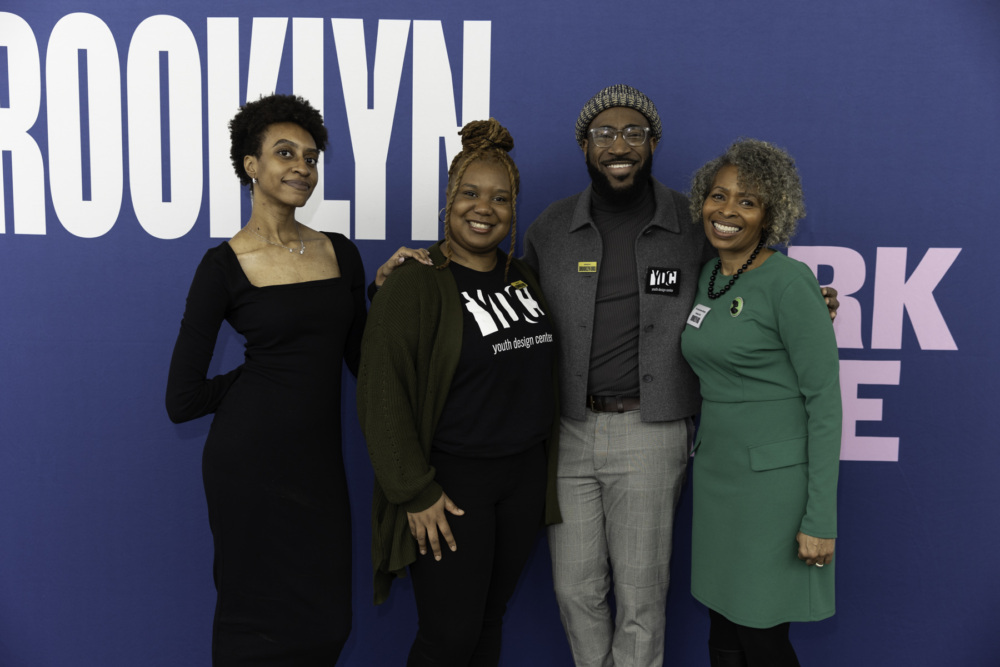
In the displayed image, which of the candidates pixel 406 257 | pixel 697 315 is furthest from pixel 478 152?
pixel 697 315

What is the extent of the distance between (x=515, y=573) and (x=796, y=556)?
30.0 inches

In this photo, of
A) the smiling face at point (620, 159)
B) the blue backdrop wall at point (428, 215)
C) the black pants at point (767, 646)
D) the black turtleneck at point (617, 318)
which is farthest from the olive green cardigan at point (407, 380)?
the black pants at point (767, 646)

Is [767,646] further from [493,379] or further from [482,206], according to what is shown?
[482,206]

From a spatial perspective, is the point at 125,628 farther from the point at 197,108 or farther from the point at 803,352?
the point at 803,352

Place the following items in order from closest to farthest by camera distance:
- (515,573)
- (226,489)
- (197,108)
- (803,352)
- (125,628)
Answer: (803,352) → (226,489) → (515,573) → (197,108) → (125,628)

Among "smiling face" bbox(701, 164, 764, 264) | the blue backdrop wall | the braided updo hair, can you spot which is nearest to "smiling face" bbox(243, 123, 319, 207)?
the braided updo hair

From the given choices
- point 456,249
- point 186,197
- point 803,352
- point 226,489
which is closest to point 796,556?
point 803,352

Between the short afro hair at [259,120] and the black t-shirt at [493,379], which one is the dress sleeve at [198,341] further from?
the black t-shirt at [493,379]

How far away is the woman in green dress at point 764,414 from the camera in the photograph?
5.13ft

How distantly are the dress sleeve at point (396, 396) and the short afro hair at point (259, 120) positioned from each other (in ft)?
1.86

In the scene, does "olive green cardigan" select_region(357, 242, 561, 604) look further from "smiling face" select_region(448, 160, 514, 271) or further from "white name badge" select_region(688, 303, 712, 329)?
"white name badge" select_region(688, 303, 712, 329)

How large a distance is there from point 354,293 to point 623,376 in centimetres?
84

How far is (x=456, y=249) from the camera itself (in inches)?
68.0

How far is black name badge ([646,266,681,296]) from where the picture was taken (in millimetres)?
1818
